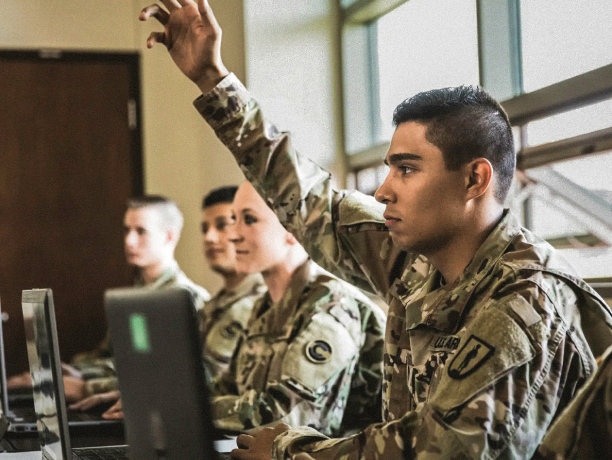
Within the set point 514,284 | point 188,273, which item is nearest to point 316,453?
point 514,284

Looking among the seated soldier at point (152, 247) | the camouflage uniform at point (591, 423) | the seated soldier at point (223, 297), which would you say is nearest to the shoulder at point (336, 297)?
the seated soldier at point (223, 297)

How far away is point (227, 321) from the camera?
2977 mm

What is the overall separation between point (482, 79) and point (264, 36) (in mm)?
1532

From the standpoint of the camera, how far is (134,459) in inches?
33.8

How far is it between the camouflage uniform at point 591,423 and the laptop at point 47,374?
67 centimetres

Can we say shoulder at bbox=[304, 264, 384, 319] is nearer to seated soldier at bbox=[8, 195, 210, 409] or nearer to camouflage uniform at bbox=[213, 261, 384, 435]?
camouflage uniform at bbox=[213, 261, 384, 435]

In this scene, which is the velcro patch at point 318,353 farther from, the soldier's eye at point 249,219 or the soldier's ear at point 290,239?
the soldier's eye at point 249,219

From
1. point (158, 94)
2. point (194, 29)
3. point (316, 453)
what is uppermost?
point (158, 94)

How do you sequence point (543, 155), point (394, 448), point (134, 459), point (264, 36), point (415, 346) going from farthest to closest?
point (264, 36), point (543, 155), point (415, 346), point (394, 448), point (134, 459)

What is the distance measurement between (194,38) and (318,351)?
2.49 feet

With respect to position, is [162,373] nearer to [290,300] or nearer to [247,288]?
[290,300]

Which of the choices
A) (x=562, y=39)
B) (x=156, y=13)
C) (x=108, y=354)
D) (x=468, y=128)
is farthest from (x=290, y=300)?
(x=108, y=354)

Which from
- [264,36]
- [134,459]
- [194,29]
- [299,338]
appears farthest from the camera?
[264,36]

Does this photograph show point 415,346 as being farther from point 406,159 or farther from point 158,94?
point 158,94
